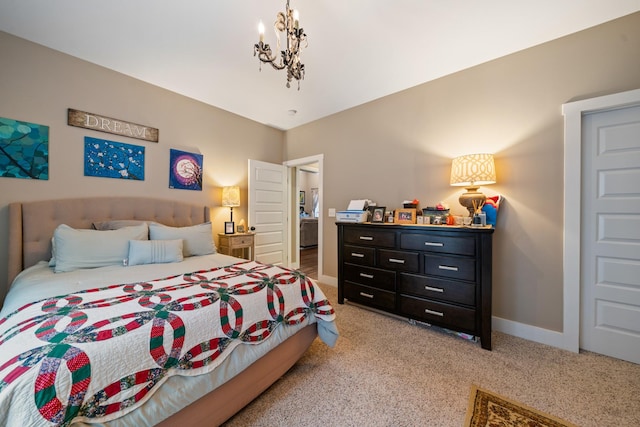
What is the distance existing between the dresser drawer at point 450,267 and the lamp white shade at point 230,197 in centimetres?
258

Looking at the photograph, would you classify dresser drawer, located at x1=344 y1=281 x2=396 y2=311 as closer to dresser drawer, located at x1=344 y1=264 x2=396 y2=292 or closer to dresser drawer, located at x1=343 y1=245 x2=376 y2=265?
dresser drawer, located at x1=344 y1=264 x2=396 y2=292

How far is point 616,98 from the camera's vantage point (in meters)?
1.83

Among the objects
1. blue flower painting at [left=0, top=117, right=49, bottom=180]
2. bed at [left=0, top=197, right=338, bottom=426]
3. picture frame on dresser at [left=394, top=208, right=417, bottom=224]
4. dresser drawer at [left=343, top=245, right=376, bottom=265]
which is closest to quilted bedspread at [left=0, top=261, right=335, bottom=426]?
bed at [left=0, top=197, right=338, bottom=426]

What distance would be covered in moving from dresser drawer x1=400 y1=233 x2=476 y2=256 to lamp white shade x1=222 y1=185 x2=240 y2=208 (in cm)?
232

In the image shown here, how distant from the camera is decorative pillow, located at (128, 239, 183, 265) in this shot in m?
2.09

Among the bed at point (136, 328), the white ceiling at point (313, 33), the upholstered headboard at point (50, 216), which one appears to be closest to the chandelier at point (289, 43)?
the white ceiling at point (313, 33)

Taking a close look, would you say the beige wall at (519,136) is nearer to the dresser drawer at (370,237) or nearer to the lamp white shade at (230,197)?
the dresser drawer at (370,237)

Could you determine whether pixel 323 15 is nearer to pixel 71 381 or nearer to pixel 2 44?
pixel 71 381

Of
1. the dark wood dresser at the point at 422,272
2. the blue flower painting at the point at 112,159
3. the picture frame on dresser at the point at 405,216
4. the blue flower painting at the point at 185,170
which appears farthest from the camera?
the blue flower painting at the point at 185,170

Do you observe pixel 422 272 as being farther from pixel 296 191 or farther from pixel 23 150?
pixel 23 150

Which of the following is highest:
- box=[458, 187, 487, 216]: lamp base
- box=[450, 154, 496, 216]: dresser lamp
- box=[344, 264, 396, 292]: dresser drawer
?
box=[450, 154, 496, 216]: dresser lamp

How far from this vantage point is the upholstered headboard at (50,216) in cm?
206

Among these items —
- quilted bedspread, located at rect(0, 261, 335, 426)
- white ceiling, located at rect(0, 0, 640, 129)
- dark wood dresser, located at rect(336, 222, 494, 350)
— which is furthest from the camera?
dark wood dresser, located at rect(336, 222, 494, 350)

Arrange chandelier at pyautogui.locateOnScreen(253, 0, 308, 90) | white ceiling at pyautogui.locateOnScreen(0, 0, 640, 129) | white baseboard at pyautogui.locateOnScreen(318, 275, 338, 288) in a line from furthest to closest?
white baseboard at pyautogui.locateOnScreen(318, 275, 338, 288), white ceiling at pyautogui.locateOnScreen(0, 0, 640, 129), chandelier at pyautogui.locateOnScreen(253, 0, 308, 90)
